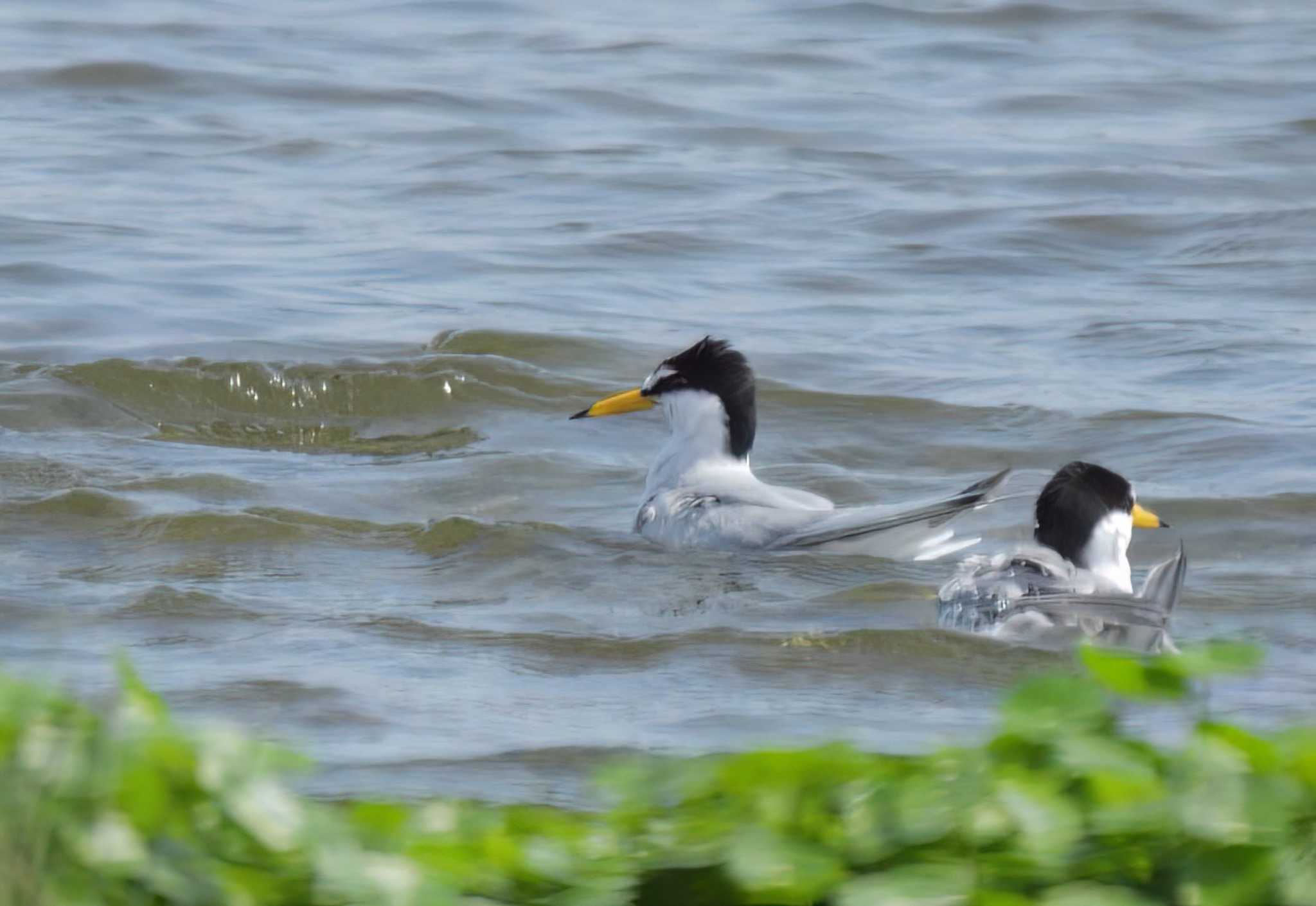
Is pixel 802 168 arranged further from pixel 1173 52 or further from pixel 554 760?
pixel 554 760

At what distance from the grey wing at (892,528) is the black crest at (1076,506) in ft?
0.97

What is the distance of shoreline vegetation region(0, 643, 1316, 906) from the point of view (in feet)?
8.93

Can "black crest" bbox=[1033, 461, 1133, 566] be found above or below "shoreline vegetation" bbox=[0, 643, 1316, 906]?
below

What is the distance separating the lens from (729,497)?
28.7ft

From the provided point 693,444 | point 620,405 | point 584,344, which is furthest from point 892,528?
point 584,344

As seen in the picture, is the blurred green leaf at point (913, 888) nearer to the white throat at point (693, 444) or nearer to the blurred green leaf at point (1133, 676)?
the blurred green leaf at point (1133, 676)

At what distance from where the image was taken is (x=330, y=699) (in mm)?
6281

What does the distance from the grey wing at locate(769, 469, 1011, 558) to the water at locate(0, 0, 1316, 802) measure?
11cm

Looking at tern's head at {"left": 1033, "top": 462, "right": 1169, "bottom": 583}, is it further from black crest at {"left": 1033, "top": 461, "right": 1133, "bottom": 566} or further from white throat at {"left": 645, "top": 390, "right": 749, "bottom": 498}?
white throat at {"left": 645, "top": 390, "right": 749, "bottom": 498}

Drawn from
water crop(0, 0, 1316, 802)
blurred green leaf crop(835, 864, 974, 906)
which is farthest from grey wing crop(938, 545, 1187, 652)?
blurred green leaf crop(835, 864, 974, 906)

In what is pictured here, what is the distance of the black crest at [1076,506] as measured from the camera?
745 centimetres

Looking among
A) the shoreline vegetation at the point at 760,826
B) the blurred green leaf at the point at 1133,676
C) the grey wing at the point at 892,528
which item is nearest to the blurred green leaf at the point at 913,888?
the shoreline vegetation at the point at 760,826

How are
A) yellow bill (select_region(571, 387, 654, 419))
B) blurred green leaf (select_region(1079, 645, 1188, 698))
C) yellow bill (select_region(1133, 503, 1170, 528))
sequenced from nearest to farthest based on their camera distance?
1. blurred green leaf (select_region(1079, 645, 1188, 698))
2. yellow bill (select_region(1133, 503, 1170, 528))
3. yellow bill (select_region(571, 387, 654, 419))

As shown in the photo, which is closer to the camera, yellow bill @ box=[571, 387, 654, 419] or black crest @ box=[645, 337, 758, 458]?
black crest @ box=[645, 337, 758, 458]
